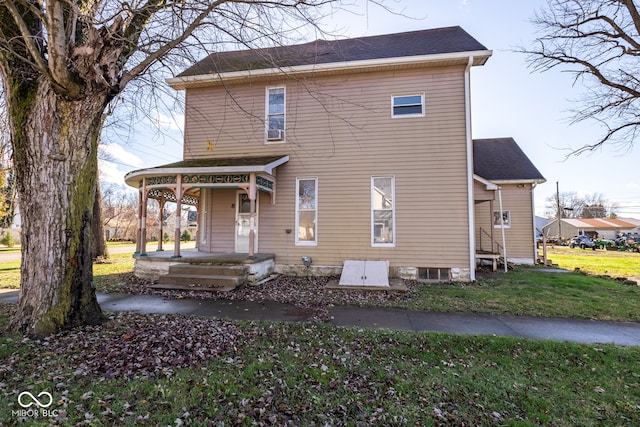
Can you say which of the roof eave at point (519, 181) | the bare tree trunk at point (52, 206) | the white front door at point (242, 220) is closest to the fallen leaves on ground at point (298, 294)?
the white front door at point (242, 220)

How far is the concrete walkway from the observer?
4383mm

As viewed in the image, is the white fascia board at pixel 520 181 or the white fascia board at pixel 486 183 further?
the white fascia board at pixel 520 181

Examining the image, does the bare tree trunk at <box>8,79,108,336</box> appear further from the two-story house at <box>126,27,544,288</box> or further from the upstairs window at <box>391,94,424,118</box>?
the upstairs window at <box>391,94,424,118</box>

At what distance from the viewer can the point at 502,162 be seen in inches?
529

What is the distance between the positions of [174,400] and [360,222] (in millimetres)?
6744

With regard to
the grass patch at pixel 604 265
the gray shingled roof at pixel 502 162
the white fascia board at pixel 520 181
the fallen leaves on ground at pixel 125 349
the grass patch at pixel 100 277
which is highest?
the gray shingled roof at pixel 502 162

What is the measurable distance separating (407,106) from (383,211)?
3.11 metres

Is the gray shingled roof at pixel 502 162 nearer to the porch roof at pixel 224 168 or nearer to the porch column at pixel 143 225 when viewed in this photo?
the porch roof at pixel 224 168


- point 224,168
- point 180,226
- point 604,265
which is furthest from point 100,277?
point 604,265

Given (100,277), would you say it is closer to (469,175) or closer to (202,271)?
(202,271)

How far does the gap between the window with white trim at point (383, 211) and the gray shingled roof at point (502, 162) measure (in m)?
6.57

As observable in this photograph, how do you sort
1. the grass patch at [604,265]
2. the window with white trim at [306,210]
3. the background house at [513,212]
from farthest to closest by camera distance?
the background house at [513,212], the grass patch at [604,265], the window with white trim at [306,210]

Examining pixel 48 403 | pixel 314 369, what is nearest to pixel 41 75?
pixel 48 403

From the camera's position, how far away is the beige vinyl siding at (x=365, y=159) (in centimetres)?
830
